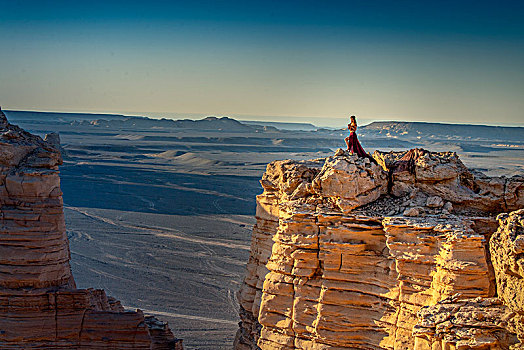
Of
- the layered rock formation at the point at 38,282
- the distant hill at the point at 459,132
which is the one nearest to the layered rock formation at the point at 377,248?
the layered rock formation at the point at 38,282

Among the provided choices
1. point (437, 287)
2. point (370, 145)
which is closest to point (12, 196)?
point (437, 287)

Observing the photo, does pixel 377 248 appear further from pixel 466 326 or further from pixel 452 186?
pixel 466 326

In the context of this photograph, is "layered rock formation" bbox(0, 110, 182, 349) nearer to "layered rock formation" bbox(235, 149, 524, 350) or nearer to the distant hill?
"layered rock formation" bbox(235, 149, 524, 350)

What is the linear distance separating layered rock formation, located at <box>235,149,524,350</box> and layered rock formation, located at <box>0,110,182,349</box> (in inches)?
159

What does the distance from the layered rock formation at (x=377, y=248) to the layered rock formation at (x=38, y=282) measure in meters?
4.03

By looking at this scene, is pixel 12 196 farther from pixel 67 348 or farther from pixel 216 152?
pixel 216 152

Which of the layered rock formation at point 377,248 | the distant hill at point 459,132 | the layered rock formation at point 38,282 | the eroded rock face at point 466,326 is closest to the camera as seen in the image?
the eroded rock face at point 466,326

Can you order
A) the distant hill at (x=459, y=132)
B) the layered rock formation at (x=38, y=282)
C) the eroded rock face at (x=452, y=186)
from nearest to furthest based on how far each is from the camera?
the eroded rock face at (x=452, y=186), the layered rock formation at (x=38, y=282), the distant hill at (x=459, y=132)

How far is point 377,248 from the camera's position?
41.2ft

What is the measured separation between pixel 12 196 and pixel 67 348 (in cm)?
419

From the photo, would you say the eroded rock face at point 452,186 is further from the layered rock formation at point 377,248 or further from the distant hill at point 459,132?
the distant hill at point 459,132

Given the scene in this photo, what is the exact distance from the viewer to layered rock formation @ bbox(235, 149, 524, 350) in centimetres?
1150

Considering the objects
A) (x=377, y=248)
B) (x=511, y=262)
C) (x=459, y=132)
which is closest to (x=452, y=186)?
(x=377, y=248)

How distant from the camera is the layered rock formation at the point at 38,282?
1438 centimetres
